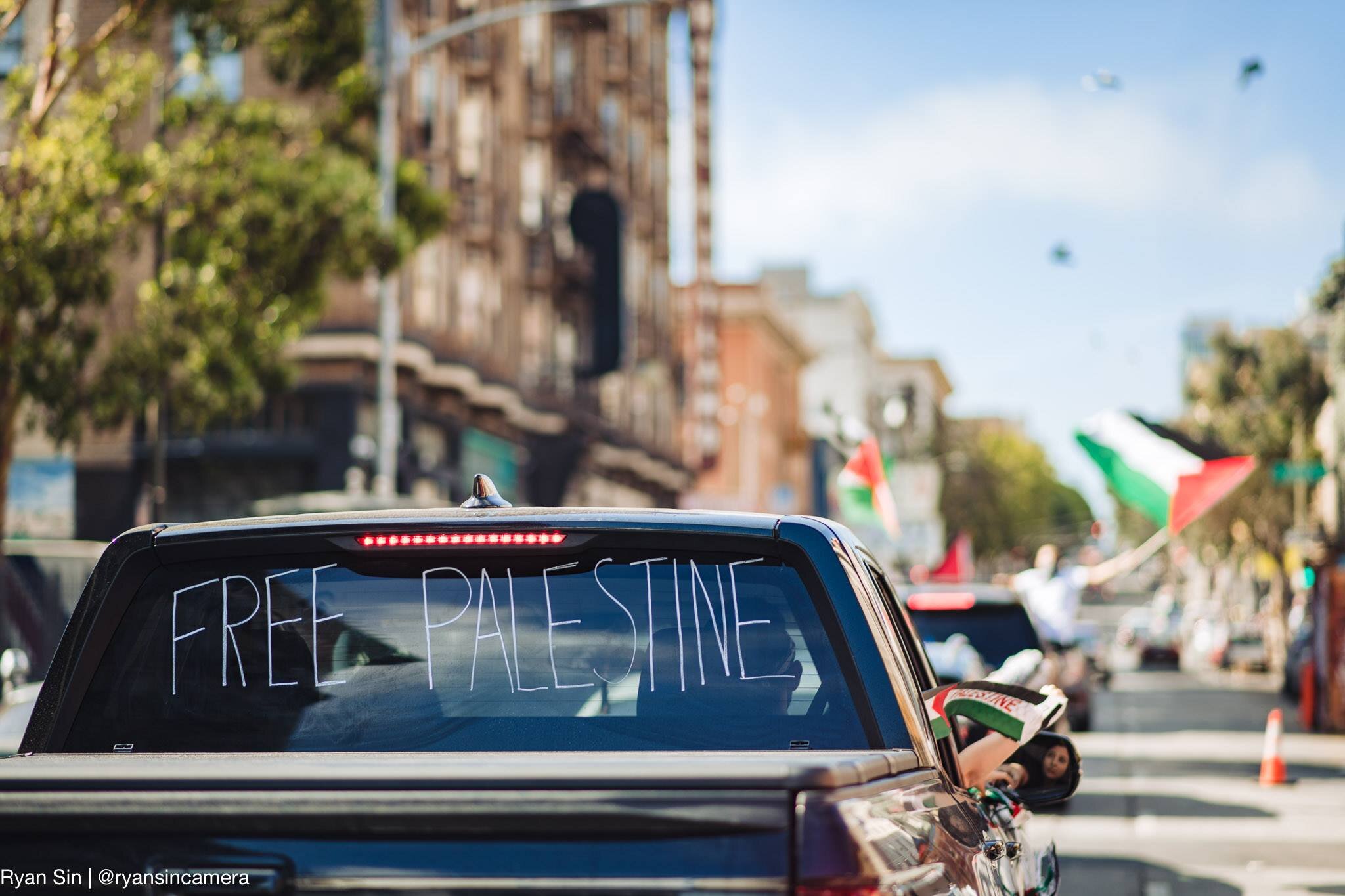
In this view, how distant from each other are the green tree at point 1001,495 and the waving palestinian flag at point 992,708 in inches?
3483

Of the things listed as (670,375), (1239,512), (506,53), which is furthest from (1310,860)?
(670,375)

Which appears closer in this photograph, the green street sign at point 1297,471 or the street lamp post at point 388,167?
the street lamp post at point 388,167

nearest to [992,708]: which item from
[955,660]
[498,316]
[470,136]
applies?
[955,660]

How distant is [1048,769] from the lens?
5.09m

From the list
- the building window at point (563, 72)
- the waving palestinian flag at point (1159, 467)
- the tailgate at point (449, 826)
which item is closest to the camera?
the tailgate at point (449, 826)

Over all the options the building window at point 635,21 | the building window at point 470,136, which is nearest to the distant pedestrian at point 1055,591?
the building window at point 470,136

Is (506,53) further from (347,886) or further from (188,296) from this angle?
(347,886)

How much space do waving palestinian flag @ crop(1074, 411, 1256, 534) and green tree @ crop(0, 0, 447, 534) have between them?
7.70 m

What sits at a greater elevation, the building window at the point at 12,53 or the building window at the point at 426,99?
the building window at the point at 426,99

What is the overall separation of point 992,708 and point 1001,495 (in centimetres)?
10237

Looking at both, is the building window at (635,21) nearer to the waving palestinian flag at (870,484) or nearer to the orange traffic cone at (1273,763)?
the waving palestinian flag at (870,484)

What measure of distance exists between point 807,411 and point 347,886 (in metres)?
109

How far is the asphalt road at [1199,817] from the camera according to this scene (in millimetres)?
10883

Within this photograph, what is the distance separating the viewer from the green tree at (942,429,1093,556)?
3986 inches
